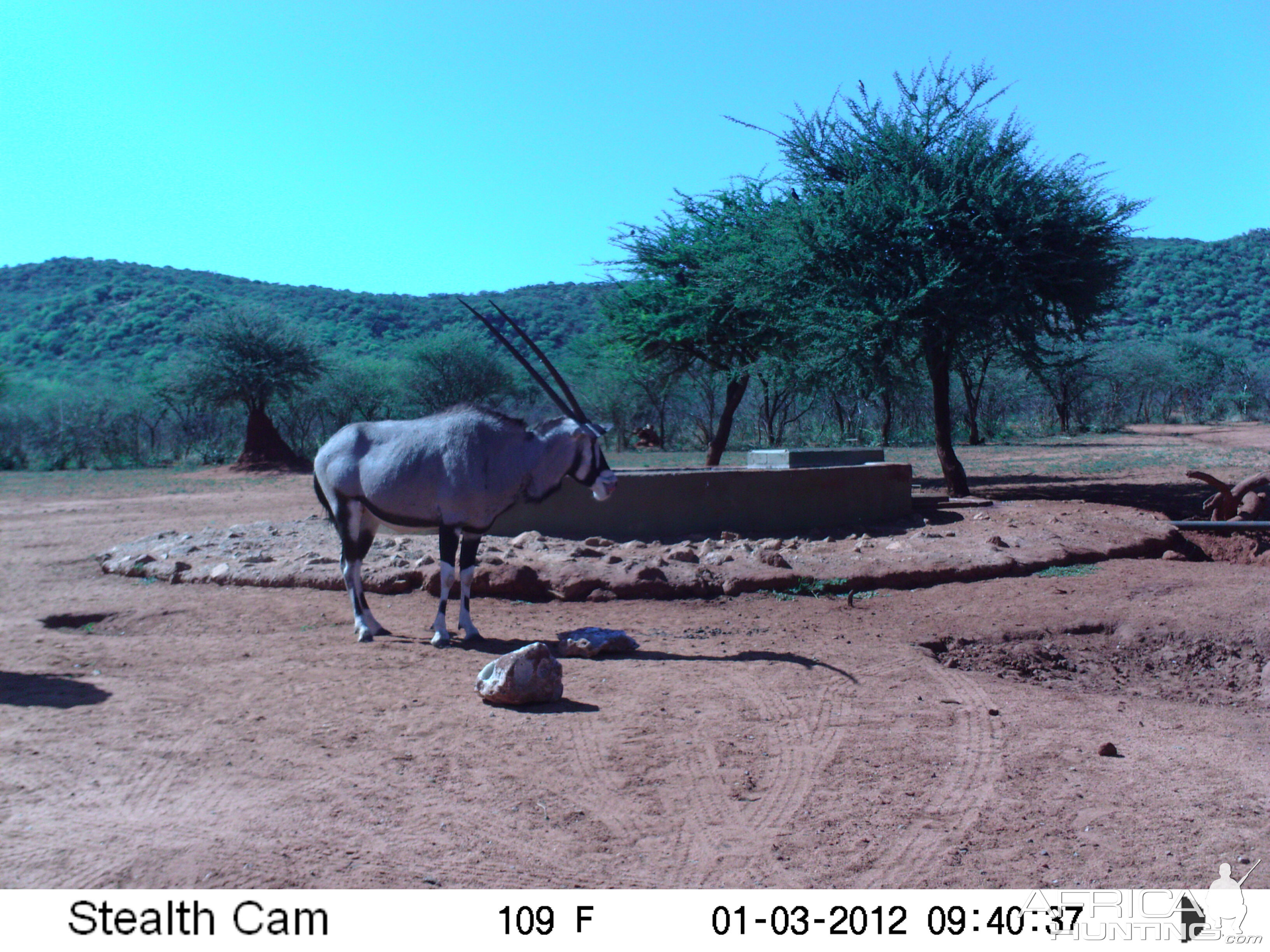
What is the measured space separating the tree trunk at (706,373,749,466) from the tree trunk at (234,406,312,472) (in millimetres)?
15522

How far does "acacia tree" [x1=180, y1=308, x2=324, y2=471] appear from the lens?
31.5 meters

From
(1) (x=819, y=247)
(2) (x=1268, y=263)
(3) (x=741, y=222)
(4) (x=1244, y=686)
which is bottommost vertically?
(4) (x=1244, y=686)

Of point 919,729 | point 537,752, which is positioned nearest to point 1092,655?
point 919,729

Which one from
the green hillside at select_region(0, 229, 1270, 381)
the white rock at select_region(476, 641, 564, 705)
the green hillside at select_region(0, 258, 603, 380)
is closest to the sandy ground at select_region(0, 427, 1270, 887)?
the white rock at select_region(476, 641, 564, 705)

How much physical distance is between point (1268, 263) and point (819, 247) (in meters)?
71.0

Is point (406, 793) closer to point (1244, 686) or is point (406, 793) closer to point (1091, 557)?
point (1244, 686)

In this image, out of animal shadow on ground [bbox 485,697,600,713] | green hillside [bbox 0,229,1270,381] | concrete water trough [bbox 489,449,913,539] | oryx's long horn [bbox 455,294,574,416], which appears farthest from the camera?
green hillside [bbox 0,229,1270,381]

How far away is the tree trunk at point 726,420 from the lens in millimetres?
19672

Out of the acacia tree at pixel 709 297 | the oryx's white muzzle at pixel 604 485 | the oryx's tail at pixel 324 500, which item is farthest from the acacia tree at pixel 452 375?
the oryx's white muzzle at pixel 604 485

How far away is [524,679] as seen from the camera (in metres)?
5.33

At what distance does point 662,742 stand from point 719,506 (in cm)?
650

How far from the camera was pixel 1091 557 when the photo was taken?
386 inches
